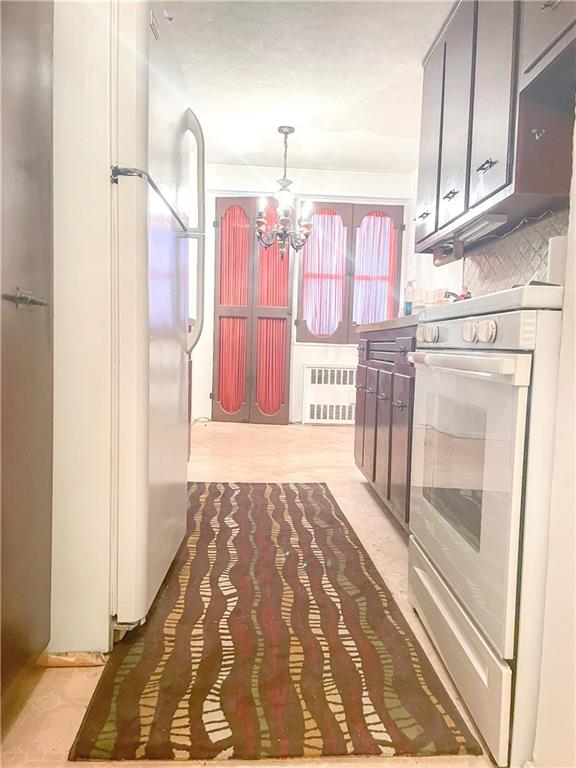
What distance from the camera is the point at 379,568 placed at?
76.8 inches

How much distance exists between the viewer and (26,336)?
109 centimetres

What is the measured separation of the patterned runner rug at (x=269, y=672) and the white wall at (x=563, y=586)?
232 mm

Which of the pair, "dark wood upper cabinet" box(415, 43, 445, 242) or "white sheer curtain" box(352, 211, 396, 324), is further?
"white sheer curtain" box(352, 211, 396, 324)

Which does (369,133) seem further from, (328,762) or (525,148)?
(328,762)

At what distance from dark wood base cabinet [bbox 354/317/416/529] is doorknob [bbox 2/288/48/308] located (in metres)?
1.40

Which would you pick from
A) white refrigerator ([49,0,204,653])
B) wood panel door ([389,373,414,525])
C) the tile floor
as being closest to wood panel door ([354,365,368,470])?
the tile floor

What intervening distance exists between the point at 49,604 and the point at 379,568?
118 cm

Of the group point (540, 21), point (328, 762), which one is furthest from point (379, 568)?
point (540, 21)

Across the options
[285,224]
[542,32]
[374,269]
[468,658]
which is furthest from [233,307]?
Answer: [468,658]

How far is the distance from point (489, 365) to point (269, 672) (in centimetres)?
93

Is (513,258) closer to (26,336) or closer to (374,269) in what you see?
(26,336)

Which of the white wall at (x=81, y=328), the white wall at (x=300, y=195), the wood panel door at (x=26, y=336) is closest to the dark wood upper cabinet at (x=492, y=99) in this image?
the white wall at (x=81, y=328)

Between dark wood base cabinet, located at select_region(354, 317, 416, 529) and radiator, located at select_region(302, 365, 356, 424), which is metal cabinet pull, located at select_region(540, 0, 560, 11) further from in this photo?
radiator, located at select_region(302, 365, 356, 424)

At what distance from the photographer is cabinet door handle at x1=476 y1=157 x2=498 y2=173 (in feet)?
6.09
